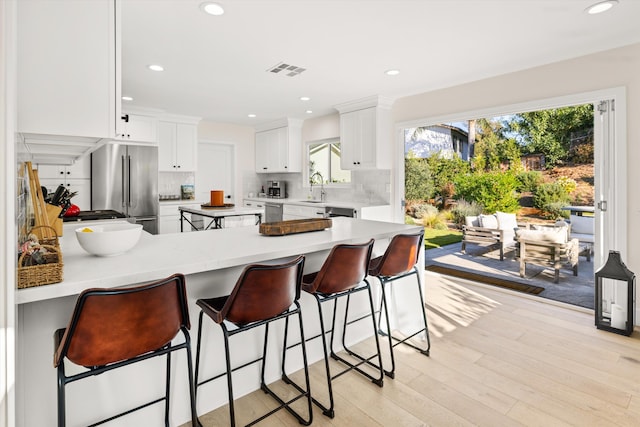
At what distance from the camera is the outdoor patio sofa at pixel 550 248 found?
13.4 feet

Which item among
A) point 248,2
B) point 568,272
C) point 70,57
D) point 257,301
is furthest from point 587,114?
point 70,57

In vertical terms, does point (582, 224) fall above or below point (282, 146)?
below

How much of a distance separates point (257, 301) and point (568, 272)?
13.9 ft

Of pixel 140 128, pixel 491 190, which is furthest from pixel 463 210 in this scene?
pixel 140 128

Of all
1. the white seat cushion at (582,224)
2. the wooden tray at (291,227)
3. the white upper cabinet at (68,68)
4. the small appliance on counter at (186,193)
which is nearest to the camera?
the white upper cabinet at (68,68)

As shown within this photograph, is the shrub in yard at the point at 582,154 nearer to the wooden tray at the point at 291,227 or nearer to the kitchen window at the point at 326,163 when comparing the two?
the kitchen window at the point at 326,163

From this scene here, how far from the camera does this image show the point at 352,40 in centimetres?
289

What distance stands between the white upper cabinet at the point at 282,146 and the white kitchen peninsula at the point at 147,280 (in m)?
4.08

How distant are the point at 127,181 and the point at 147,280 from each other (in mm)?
4305

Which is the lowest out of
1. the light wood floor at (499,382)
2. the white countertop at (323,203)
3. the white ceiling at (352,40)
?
the light wood floor at (499,382)

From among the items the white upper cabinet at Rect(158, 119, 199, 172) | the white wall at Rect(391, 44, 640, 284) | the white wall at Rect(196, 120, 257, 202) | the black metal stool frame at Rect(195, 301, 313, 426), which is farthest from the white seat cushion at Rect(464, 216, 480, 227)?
the white upper cabinet at Rect(158, 119, 199, 172)

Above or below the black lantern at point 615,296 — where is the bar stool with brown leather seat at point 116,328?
above

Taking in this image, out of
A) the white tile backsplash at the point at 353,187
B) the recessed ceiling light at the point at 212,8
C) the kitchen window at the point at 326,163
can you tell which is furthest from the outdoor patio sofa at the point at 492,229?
the recessed ceiling light at the point at 212,8

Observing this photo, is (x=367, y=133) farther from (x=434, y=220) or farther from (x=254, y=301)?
(x=254, y=301)
